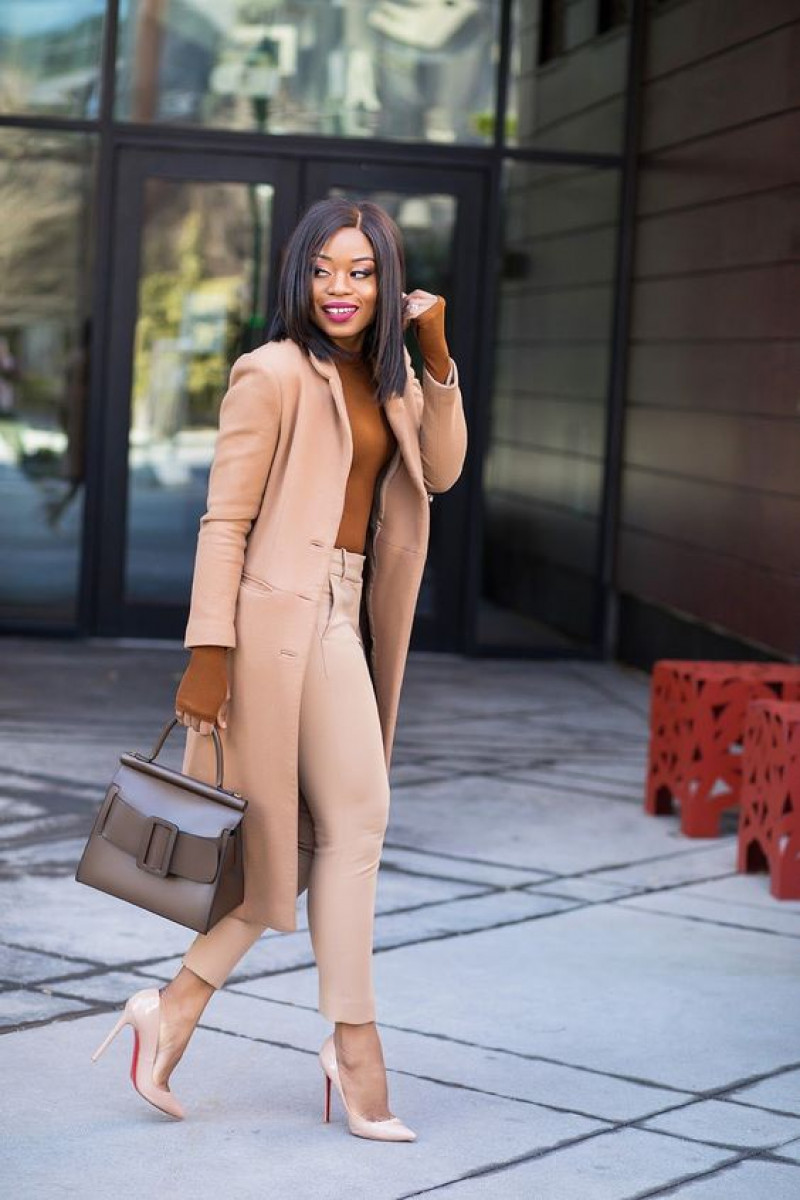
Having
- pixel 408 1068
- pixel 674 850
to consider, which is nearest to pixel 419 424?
pixel 408 1068

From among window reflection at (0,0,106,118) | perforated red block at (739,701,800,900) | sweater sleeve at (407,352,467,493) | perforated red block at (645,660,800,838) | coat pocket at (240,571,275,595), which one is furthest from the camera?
window reflection at (0,0,106,118)

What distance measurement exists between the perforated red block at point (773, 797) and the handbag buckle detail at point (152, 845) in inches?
109

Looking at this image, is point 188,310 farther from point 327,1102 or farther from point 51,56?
point 327,1102

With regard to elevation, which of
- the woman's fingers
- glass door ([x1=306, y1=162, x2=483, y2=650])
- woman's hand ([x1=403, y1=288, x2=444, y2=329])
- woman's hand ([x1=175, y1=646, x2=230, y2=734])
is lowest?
the woman's fingers

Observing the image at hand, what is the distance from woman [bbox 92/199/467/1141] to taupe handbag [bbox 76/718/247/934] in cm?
11

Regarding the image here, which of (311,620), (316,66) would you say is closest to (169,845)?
→ (311,620)

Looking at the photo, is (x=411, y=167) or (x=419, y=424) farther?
(x=411, y=167)

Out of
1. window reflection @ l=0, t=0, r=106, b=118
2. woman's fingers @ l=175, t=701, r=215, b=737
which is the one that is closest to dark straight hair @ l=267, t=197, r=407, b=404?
woman's fingers @ l=175, t=701, r=215, b=737

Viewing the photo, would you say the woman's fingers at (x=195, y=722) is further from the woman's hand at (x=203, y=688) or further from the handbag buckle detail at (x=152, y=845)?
the handbag buckle detail at (x=152, y=845)

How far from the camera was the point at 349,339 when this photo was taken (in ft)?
13.5

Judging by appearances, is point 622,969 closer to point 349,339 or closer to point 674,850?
point 674,850

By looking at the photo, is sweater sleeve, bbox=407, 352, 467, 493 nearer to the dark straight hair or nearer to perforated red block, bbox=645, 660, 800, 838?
the dark straight hair

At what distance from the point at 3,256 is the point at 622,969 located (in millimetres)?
7137

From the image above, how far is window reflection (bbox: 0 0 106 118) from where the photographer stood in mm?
11258
